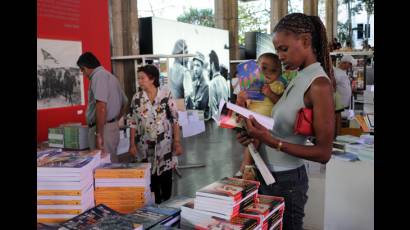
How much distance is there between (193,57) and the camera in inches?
387

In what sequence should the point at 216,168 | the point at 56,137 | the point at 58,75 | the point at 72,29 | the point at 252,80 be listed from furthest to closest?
the point at 216,168 → the point at 72,29 → the point at 58,75 → the point at 56,137 → the point at 252,80

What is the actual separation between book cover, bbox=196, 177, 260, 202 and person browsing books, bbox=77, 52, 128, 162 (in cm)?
253

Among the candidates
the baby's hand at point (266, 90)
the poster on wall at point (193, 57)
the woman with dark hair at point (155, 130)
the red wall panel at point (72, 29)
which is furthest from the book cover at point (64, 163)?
the poster on wall at point (193, 57)

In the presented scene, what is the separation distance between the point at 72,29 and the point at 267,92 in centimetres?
390

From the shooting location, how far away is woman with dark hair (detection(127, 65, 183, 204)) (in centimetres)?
359

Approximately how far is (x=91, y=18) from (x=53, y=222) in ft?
14.1

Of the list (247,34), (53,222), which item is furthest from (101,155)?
(247,34)

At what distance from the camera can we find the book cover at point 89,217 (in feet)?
4.95

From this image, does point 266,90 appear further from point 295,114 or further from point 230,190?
point 230,190

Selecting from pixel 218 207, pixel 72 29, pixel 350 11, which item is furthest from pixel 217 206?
pixel 350 11

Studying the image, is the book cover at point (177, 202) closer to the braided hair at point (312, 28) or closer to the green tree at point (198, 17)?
the braided hair at point (312, 28)

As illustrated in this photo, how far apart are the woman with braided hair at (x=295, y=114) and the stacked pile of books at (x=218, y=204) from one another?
0.20 metres

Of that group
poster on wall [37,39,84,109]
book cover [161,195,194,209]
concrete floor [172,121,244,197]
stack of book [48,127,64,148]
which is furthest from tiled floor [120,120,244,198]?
book cover [161,195,194,209]
